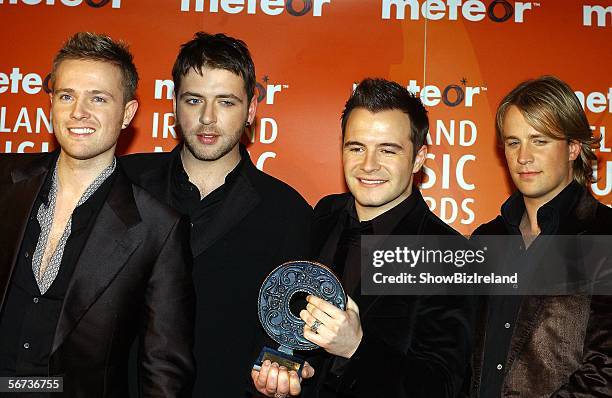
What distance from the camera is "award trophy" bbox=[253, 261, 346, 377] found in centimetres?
241

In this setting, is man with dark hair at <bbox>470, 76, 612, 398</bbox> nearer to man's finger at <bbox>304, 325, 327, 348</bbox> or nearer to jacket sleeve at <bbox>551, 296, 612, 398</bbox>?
jacket sleeve at <bbox>551, 296, 612, 398</bbox>

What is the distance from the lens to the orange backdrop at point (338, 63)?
407cm

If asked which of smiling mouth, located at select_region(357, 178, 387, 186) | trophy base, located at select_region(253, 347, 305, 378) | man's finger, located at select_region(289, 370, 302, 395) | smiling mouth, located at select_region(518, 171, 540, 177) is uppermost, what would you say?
smiling mouth, located at select_region(518, 171, 540, 177)

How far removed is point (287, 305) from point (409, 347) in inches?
18.7

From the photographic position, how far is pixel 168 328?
2496 mm

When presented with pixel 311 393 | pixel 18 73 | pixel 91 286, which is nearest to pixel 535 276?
pixel 311 393

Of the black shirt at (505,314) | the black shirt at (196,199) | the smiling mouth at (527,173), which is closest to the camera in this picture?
the black shirt at (505,314)

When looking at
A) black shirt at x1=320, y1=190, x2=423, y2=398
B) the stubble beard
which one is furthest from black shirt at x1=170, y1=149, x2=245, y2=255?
black shirt at x1=320, y1=190, x2=423, y2=398

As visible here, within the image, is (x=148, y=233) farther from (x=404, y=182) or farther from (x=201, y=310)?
(x=404, y=182)

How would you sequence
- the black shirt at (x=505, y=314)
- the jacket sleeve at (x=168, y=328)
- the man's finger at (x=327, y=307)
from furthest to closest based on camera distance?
the black shirt at (x=505, y=314)
the jacket sleeve at (x=168, y=328)
the man's finger at (x=327, y=307)

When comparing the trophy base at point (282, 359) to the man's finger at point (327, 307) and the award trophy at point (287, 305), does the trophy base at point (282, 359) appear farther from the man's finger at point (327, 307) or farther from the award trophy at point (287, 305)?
the man's finger at point (327, 307)

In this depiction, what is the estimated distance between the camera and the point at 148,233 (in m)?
2.54

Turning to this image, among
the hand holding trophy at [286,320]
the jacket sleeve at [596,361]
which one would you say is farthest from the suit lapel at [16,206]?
the jacket sleeve at [596,361]

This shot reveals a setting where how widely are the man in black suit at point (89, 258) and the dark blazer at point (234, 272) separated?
37 centimetres
